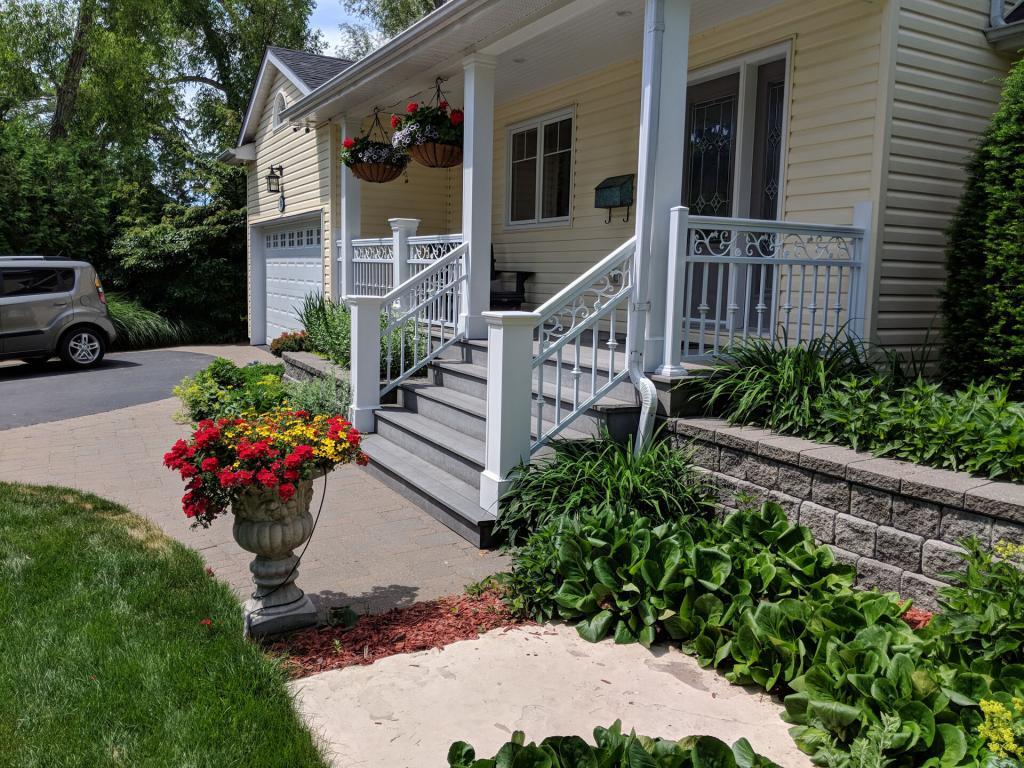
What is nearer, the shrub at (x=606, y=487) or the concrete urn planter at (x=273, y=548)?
the concrete urn planter at (x=273, y=548)

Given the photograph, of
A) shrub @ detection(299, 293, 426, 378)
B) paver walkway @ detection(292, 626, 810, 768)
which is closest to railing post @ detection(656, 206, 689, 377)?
paver walkway @ detection(292, 626, 810, 768)

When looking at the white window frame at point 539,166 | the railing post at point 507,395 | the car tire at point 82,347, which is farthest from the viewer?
the car tire at point 82,347

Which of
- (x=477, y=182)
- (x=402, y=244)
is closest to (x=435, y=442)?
(x=477, y=182)

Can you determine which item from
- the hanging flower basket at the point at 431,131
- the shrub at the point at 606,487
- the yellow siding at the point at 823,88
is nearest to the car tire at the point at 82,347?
the hanging flower basket at the point at 431,131

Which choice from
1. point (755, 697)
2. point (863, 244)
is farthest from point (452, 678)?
point (863, 244)

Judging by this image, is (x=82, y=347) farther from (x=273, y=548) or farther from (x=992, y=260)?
(x=992, y=260)

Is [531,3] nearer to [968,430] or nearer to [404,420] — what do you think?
[404,420]

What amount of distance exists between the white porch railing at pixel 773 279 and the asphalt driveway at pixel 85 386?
24.2 feet

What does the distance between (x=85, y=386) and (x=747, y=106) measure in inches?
380

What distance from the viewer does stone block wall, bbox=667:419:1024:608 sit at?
3.40 metres

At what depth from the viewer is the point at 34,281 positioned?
41.0 ft

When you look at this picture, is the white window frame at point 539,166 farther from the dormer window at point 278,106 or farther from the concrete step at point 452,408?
the dormer window at point 278,106

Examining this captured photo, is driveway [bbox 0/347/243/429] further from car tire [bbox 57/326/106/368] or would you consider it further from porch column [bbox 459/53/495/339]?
porch column [bbox 459/53/495/339]

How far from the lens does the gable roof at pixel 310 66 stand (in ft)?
40.1
